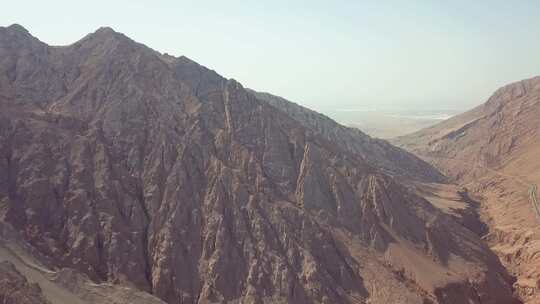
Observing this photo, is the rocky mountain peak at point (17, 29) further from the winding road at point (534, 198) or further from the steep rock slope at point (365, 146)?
the winding road at point (534, 198)

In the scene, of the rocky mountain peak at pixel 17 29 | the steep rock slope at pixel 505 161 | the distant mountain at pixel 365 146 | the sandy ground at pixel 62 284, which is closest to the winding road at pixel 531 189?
the steep rock slope at pixel 505 161

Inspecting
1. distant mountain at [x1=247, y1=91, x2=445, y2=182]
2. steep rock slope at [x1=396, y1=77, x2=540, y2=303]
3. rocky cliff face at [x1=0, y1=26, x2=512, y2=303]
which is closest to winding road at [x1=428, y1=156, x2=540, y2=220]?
steep rock slope at [x1=396, y1=77, x2=540, y2=303]

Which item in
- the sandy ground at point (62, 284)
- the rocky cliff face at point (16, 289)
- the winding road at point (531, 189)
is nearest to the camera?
the rocky cliff face at point (16, 289)

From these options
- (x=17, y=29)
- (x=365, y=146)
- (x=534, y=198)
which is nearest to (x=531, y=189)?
(x=534, y=198)

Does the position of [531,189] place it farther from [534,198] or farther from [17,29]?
[17,29]

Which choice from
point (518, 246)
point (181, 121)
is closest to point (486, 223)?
point (518, 246)
